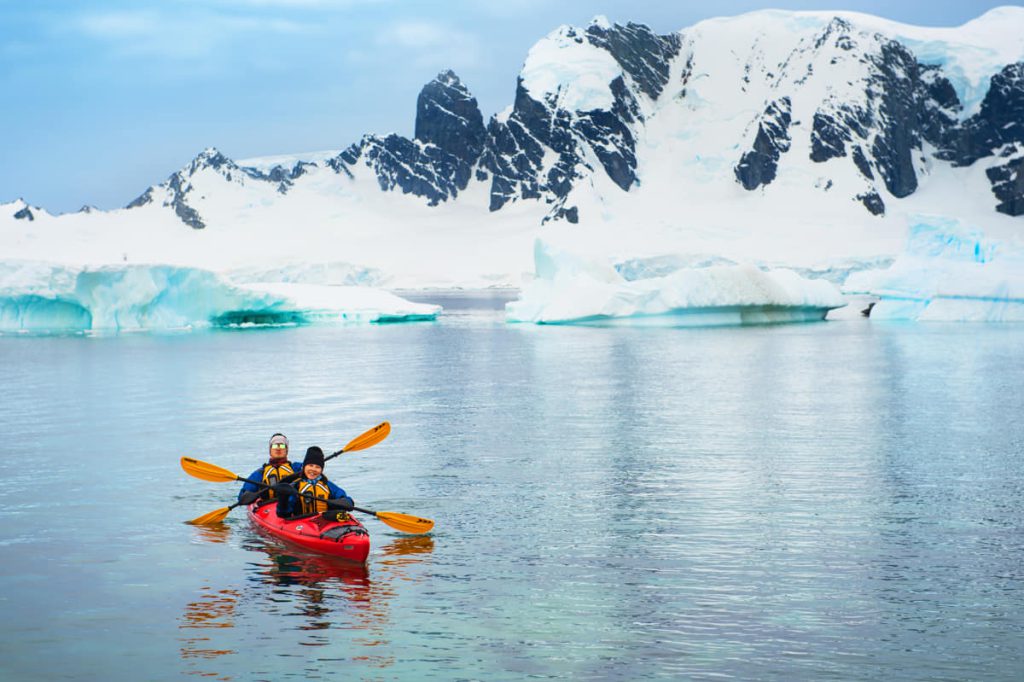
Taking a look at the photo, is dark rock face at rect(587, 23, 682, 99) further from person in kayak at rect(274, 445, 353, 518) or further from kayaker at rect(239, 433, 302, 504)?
person in kayak at rect(274, 445, 353, 518)

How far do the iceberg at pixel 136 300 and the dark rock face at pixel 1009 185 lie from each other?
12322 centimetres

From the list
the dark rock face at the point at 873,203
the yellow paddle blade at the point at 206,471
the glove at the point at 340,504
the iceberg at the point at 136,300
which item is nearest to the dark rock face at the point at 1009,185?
the dark rock face at the point at 873,203

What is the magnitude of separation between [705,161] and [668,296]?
126m

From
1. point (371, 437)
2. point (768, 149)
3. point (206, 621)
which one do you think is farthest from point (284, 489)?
point (768, 149)

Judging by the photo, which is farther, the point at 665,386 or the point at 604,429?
the point at 665,386

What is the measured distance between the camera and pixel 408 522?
Result: 1315 centimetres

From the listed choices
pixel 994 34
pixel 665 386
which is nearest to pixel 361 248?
pixel 994 34

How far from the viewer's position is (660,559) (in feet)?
39.5

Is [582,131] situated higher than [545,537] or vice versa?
[582,131]

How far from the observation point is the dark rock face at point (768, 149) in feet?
522

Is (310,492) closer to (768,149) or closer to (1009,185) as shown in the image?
(768,149)

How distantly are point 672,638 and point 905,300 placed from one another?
4990cm

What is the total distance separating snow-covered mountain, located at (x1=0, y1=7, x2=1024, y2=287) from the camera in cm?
15325

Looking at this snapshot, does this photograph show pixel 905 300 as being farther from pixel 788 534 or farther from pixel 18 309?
pixel 788 534
